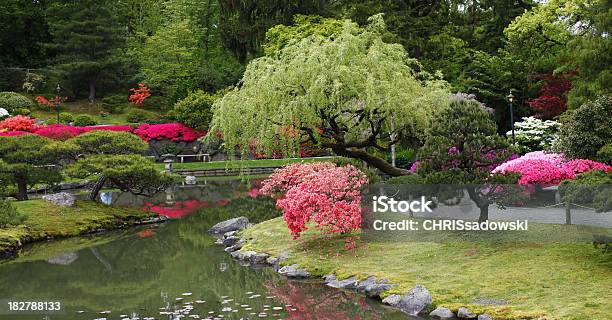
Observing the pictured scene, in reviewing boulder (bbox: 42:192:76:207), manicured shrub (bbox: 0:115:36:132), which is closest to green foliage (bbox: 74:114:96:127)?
manicured shrub (bbox: 0:115:36:132)

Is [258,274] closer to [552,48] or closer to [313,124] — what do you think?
[313,124]

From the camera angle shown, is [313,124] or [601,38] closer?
[313,124]

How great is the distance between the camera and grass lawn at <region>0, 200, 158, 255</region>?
62.4 ft

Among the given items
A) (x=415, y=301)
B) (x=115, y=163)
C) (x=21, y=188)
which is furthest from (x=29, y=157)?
(x=415, y=301)

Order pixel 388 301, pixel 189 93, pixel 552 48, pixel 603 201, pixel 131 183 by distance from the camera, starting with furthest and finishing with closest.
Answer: pixel 189 93 → pixel 552 48 → pixel 131 183 → pixel 388 301 → pixel 603 201

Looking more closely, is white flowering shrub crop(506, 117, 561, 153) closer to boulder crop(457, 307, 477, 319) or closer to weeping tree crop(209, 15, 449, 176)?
weeping tree crop(209, 15, 449, 176)

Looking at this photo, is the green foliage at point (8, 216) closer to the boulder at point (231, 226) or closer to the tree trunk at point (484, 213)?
the boulder at point (231, 226)

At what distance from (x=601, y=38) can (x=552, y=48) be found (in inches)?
402

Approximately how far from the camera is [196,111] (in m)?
43.6

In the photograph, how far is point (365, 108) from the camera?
1586 cm

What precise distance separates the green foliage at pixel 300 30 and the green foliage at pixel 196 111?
1104 cm

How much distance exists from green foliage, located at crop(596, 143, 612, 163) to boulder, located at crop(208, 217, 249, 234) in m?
10.5

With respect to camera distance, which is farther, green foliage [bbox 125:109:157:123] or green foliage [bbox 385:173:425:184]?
green foliage [bbox 125:109:157:123]

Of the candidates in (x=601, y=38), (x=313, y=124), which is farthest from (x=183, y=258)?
(x=601, y=38)
